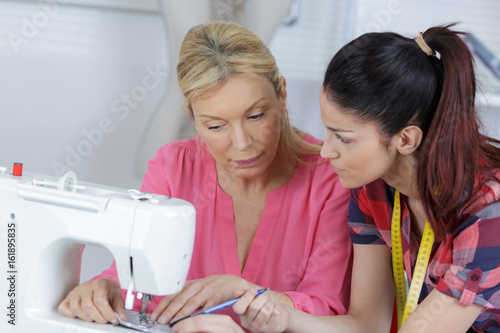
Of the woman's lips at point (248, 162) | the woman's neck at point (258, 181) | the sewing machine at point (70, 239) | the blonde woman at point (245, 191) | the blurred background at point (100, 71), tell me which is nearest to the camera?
the sewing machine at point (70, 239)

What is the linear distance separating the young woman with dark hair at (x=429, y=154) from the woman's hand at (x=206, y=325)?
0.04 m

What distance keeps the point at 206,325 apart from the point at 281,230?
52cm

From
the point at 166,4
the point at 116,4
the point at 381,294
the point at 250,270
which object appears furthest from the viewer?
the point at 116,4

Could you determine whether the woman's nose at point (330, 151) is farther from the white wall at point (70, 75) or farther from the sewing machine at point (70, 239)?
the white wall at point (70, 75)

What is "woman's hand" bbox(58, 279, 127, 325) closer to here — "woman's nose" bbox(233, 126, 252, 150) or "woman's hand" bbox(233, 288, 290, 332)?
"woman's hand" bbox(233, 288, 290, 332)

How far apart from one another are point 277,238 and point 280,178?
18 cm

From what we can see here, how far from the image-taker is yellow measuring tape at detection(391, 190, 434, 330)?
4.90 feet

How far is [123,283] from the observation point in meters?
1.35

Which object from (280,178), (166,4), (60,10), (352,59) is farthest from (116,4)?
(352,59)

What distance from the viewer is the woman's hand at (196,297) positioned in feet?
4.72

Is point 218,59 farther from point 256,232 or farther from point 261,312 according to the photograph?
point 261,312

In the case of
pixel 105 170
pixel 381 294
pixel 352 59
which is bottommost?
pixel 105 170

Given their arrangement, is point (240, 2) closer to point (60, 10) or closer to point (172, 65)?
point (172, 65)

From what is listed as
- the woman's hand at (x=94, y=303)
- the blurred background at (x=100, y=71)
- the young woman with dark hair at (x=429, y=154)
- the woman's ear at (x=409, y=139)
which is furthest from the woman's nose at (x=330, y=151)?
the blurred background at (x=100, y=71)
